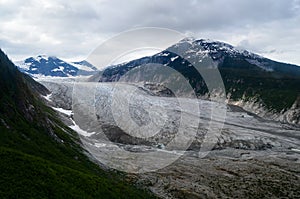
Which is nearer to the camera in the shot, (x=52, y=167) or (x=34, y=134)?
(x=52, y=167)

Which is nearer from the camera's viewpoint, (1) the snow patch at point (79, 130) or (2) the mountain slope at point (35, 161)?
(2) the mountain slope at point (35, 161)

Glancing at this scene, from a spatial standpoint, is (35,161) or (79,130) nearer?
(35,161)

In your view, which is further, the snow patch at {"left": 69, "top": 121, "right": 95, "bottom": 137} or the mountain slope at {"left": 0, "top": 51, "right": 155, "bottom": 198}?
the snow patch at {"left": 69, "top": 121, "right": 95, "bottom": 137}

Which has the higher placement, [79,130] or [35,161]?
[35,161]

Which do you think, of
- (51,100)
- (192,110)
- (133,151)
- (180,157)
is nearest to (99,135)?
(133,151)

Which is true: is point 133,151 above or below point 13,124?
below

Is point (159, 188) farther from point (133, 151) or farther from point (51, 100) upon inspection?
point (51, 100)

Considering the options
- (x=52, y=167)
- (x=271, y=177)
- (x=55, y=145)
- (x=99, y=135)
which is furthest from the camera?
(x=99, y=135)

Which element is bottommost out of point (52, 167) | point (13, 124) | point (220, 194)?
point (220, 194)
